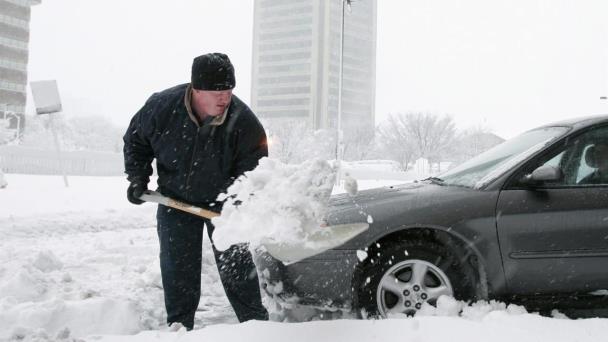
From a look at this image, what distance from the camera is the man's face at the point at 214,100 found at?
118 inches

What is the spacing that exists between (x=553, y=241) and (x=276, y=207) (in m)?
1.82

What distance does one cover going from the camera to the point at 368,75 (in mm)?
92750

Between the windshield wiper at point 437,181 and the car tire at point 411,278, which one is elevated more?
the windshield wiper at point 437,181

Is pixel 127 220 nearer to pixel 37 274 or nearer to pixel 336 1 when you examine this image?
pixel 37 274

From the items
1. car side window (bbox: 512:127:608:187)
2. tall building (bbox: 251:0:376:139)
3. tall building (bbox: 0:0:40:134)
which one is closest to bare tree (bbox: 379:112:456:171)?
tall building (bbox: 251:0:376:139)

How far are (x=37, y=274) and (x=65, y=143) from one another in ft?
178

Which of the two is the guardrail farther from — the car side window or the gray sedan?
the car side window

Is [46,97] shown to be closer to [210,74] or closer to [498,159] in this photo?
[210,74]

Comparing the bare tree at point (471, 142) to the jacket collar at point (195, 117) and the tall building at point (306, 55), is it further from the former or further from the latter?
the jacket collar at point (195, 117)

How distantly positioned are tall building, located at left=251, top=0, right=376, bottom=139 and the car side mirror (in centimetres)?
7337

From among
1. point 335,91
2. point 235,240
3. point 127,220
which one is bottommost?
point 127,220

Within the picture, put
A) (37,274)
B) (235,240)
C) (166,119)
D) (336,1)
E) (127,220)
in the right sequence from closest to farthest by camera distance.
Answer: (235,240) < (166,119) < (37,274) < (127,220) < (336,1)

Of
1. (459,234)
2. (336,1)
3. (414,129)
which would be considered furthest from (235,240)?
(336,1)

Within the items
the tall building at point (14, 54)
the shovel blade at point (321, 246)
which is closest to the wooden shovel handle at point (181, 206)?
the shovel blade at point (321, 246)
